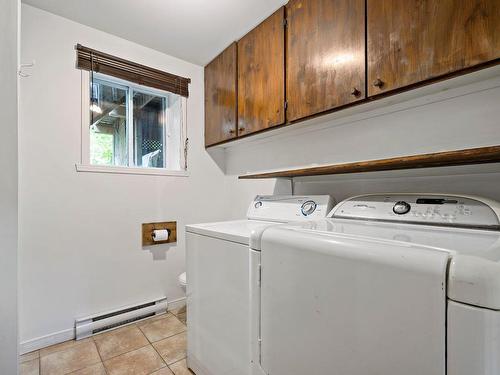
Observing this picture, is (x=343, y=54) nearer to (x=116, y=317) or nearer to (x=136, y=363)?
(x=136, y=363)

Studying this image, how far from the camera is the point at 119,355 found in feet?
5.34

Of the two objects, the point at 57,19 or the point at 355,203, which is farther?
the point at 57,19

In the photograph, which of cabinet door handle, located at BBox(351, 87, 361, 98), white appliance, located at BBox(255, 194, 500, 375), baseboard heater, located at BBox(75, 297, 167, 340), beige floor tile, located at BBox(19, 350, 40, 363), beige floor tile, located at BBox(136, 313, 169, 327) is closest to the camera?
white appliance, located at BBox(255, 194, 500, 375)

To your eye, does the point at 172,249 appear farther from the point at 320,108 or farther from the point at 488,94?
the point at 488,94

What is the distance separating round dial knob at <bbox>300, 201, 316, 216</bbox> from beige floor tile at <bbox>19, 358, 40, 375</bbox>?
182 cm

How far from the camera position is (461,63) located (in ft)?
3.15

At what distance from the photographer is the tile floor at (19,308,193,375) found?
1.50 metres

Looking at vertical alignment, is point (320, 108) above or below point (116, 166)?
above

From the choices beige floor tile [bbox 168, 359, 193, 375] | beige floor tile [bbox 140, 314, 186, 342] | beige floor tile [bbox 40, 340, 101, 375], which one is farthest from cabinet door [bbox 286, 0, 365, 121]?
beige floor tile [bbox 40, 340, 101, 375]

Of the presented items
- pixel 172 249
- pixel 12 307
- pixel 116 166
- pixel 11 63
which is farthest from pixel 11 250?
pixel 172 249

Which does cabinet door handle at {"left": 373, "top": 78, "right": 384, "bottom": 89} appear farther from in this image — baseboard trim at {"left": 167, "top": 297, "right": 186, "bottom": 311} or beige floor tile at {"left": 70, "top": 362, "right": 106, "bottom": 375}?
baseboard trim at {"left": 167, "top": 297, "right": 186, "bottom": 311}

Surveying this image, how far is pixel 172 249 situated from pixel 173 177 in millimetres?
649

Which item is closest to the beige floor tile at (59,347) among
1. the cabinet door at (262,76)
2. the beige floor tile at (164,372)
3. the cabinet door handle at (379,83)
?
the beige floor tile at (164,372)

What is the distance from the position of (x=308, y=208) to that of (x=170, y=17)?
1.65 meters
